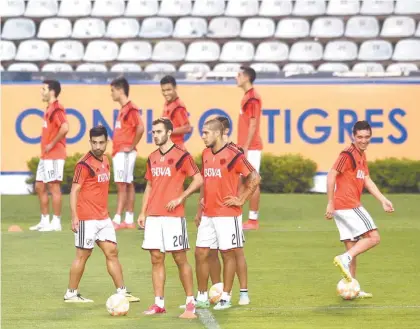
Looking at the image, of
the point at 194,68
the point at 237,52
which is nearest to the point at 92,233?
the point at 194,68

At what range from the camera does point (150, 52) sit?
77.3ft

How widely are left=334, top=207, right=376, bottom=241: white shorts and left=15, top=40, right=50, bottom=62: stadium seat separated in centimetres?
1341

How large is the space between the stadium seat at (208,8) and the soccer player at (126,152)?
7.68 meters

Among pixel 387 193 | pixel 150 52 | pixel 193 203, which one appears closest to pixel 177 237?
pixel 193 203

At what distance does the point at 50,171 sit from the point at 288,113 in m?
6.09

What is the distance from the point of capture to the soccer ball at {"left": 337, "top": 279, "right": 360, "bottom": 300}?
35.4ft

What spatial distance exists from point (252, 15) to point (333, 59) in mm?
2007

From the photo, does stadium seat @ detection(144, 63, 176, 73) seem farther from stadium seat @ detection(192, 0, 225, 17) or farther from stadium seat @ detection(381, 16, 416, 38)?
stadium seat @ detection(381, 16, 416, 38)

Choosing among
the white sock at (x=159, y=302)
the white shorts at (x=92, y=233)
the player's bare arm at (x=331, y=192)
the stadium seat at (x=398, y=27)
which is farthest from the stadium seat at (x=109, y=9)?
the white sock at (x=159, y=302)

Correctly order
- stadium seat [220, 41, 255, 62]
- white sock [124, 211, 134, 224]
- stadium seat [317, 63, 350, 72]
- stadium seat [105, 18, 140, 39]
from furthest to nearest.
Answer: stadium seat [105, 18, 140, 39] < stadium seat [220, 41, 255, 62] < stadium seat [317, 63, 350, 72] < white sock [124, 211, 134, 224]

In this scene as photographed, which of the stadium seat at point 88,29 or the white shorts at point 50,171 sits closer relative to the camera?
the white shorts at point 50,171

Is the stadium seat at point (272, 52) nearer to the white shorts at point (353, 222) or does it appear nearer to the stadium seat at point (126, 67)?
the stadium seat at point (126, 67)

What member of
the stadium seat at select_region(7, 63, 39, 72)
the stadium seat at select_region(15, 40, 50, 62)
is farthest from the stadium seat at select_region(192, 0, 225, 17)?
the stadium seat at select_region(7, 63, 39, 72)

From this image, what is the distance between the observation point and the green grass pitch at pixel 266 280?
32.2ft
